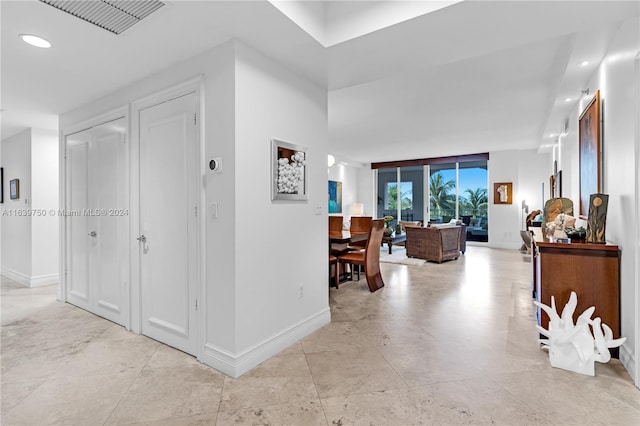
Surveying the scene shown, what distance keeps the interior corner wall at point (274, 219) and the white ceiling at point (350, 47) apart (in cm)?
26

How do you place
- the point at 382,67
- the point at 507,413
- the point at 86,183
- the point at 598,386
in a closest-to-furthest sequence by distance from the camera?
the point at 507,413 → the point at 598,386 → the point at 382,67 → the point at 86,183

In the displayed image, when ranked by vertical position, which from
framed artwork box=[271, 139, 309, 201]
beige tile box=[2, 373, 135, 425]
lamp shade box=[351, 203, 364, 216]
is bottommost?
beige tile box=[2, 373, 135, 425]

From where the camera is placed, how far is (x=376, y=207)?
1097 centimetres

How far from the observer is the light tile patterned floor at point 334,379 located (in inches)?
70.2

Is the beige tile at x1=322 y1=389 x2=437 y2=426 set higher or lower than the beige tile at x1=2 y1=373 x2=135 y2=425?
higher

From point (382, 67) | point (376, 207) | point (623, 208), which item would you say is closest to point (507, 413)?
point (623, 208)

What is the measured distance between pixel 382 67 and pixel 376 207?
8467 mm

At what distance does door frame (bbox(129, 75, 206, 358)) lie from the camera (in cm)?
239

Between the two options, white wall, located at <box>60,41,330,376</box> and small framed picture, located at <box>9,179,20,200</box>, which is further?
small framed picture, located at <box>9,179,20,200</box>

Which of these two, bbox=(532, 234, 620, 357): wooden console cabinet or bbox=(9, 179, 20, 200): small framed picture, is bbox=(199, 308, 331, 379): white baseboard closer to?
bbox=(532, 234, 620, 357): wooden console cabinet

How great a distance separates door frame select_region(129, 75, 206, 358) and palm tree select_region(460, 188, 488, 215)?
881cm

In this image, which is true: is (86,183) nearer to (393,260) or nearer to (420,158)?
(393,260)

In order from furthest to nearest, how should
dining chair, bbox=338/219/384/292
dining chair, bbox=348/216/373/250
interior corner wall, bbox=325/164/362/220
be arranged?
interior corner wall, bbox=325/164/362/220, dining chair, bbox=348/216/373/250, dining chair, bbox=338/219/384/292

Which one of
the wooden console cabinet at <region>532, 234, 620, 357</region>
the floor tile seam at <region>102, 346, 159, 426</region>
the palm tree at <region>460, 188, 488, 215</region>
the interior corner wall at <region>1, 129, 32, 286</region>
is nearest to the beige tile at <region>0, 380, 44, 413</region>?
the floor tile seam at <region>102, 346, 159, 426</region>
